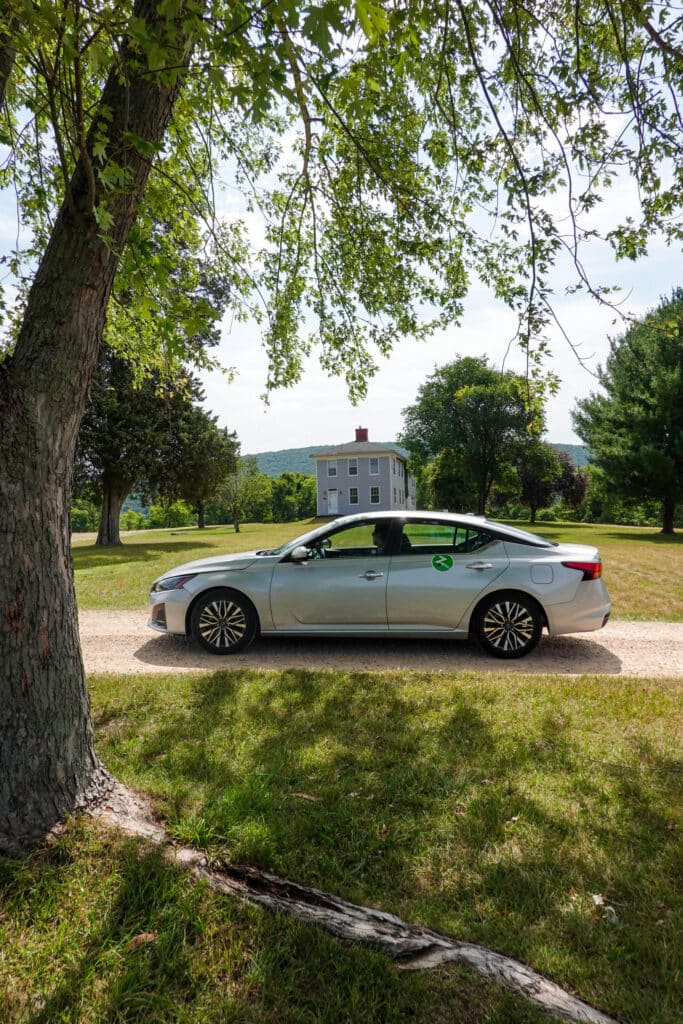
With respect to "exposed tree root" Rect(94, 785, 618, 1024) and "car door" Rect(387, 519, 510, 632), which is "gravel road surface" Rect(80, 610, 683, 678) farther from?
"exposed tree root" Rect(94, 785, 618, 1024)

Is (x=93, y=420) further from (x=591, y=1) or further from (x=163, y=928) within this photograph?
(x=163, y=928)

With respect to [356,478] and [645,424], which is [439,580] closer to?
[645,424]

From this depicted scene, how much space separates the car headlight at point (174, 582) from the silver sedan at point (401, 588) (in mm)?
14

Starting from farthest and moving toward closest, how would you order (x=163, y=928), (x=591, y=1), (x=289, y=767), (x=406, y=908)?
(x=591, y=1) < (x=289, y=767) < (x=406, y=908) < (x=163, y=928)

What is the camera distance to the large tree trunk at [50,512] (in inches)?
98.9

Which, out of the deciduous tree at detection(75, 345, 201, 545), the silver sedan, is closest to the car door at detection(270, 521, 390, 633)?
Answer: the silver sedan

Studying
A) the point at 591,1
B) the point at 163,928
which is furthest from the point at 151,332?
the point at 163,928

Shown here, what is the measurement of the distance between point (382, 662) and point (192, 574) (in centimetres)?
250

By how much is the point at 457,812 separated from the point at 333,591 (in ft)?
11.2

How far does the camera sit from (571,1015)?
1744 millimetres

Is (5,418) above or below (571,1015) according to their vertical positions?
above

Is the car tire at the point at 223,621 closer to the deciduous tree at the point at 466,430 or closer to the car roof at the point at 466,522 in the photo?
the car roof at the point at 466,522

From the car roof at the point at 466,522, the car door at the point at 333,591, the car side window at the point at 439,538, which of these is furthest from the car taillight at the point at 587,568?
the car door at the point at 333,591

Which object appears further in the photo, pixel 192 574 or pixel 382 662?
pixel 192 574
